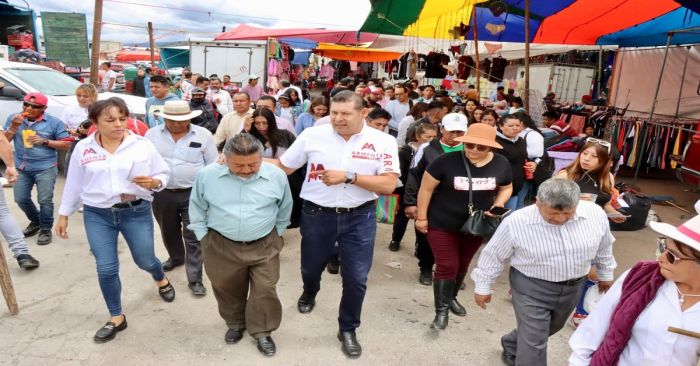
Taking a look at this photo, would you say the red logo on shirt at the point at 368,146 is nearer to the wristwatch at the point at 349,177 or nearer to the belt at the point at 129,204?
Result: the wristwatch at the point at 349,177

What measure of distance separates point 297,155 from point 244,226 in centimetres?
65

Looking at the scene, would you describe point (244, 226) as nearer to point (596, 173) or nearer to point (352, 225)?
point (352, 225)

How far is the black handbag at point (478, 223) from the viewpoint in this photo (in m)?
3.38

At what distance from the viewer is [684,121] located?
9.62 m

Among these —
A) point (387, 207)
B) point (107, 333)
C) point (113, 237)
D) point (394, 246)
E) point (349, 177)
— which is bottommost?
point (107, 333)

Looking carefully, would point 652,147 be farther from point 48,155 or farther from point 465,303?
point 48,155

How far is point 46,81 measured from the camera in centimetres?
823

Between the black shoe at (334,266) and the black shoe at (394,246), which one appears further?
the black shoe at (394,246)

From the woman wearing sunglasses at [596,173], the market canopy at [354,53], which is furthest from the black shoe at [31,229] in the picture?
the market canopy at [354,53]

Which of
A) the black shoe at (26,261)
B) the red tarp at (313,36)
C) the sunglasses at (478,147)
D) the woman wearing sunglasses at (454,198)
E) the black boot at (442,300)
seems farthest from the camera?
the red tarp at (313,36)

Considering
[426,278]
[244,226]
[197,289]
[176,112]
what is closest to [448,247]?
[426,278]

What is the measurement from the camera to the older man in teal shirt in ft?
9.85

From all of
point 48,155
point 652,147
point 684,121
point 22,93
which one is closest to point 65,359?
point 48,155

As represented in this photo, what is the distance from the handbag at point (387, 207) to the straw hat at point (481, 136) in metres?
2.32
